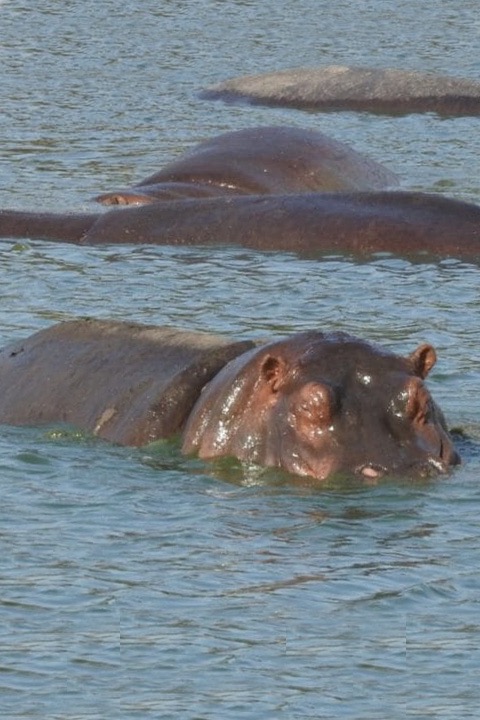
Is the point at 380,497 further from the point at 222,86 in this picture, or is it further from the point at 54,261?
the point at 222,86

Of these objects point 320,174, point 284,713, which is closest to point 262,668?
point 284,713

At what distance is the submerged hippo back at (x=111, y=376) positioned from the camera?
26.8 feet

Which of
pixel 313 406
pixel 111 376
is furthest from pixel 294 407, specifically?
pixel 111 376

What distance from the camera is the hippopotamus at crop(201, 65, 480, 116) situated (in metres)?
20.0

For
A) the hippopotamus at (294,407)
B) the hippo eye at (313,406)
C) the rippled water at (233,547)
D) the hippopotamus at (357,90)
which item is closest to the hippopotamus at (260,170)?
the rippled water at (233,547)

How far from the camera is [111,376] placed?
8.51m

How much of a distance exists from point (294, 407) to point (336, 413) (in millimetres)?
145

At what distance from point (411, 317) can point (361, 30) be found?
14671 millimetres

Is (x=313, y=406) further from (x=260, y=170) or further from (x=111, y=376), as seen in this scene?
(x=260, y=170)

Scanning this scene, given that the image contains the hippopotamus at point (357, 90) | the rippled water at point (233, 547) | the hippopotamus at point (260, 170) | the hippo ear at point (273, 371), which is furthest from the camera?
the hippopotamus at point (357, 90)

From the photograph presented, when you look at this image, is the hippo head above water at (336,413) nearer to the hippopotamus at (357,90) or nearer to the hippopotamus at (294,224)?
the hippopotamus at (294,224)

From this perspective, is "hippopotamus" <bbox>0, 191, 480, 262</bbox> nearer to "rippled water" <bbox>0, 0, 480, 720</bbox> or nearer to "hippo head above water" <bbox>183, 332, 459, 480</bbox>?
"rippled water" <bbox>0, 0, 480, 720</bbox>

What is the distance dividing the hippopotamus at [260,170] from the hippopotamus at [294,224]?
1.03 m

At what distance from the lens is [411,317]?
11281 mm
